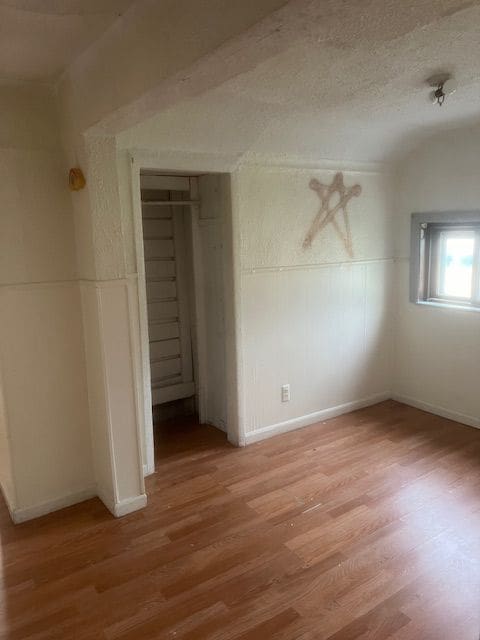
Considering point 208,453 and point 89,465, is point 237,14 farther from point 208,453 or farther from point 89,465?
point 208,453

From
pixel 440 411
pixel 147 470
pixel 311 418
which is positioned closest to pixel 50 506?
pixel 147 470

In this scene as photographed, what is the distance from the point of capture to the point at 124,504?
105 inches

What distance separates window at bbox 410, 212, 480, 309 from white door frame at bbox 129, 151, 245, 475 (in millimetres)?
1625

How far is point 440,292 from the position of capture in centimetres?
396

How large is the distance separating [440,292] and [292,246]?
1391mm

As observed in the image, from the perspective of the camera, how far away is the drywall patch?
3.56 meters

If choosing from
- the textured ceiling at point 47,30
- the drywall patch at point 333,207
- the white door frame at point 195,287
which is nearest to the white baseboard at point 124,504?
the white door frame at point 195,287

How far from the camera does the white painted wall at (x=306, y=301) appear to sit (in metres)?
3.34

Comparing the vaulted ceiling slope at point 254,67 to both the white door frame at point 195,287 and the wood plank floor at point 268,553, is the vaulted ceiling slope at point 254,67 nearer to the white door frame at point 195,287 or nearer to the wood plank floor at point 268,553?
the white door frame at point 195,287

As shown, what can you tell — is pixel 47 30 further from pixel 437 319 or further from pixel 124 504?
pixel 437 319

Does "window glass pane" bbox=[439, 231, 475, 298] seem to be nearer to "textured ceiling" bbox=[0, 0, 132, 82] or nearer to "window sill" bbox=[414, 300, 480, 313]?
"window sill" bbox=[414, 300, 480, 313]

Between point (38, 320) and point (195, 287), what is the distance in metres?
1.40

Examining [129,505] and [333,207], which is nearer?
[129,505]

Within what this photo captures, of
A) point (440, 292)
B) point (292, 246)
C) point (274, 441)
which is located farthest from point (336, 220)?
point (274, 441)
